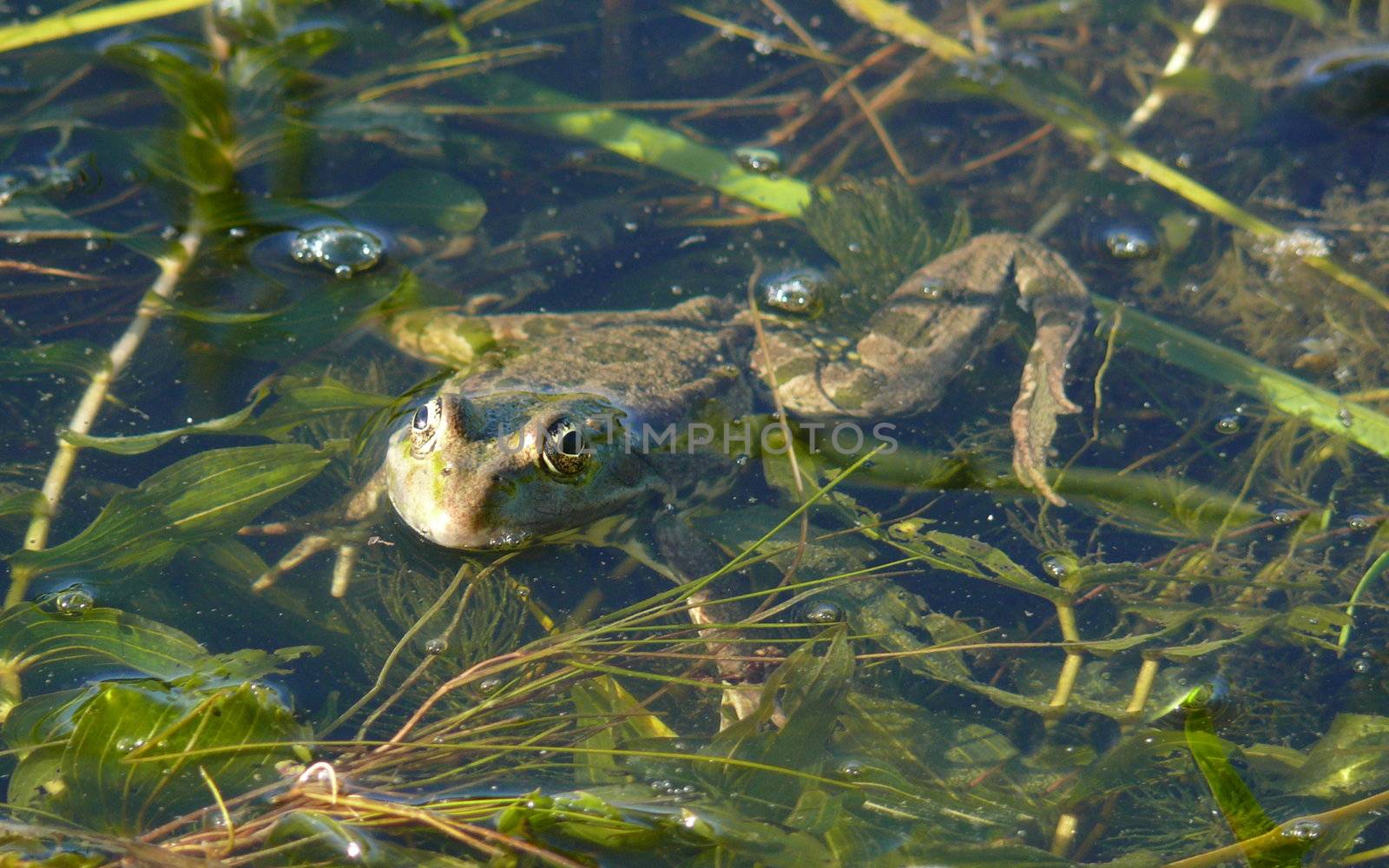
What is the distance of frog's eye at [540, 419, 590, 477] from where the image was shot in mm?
3184

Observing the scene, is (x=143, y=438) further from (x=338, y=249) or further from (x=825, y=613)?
(x=825, y=613)

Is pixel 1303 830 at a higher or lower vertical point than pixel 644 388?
lower

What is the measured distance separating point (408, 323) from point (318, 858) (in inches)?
90.9

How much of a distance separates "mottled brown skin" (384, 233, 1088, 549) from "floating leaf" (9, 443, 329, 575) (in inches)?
15.4

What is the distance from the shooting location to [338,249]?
4.19 metres

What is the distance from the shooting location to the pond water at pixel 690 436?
8.69 feet

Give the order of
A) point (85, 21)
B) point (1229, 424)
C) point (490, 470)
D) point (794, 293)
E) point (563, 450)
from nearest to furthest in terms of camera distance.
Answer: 1. point (490, 470)
2. point (563, 450)
3. point (1229, 424)
4. point (794, 293)
5. point (85, 21)

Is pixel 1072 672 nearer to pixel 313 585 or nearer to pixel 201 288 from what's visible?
pixel 313 585

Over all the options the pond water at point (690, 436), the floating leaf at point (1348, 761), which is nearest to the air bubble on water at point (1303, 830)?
the pond water at point (690, 436)

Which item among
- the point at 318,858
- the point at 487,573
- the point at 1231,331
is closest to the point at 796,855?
the point at 318,858

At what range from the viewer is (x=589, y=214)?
15.9 ft

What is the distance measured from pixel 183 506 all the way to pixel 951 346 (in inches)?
127

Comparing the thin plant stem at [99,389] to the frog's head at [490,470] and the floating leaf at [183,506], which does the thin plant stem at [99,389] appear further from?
the frog's head at [490,470]

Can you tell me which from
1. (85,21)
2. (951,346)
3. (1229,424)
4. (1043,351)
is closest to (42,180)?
(85,21)
